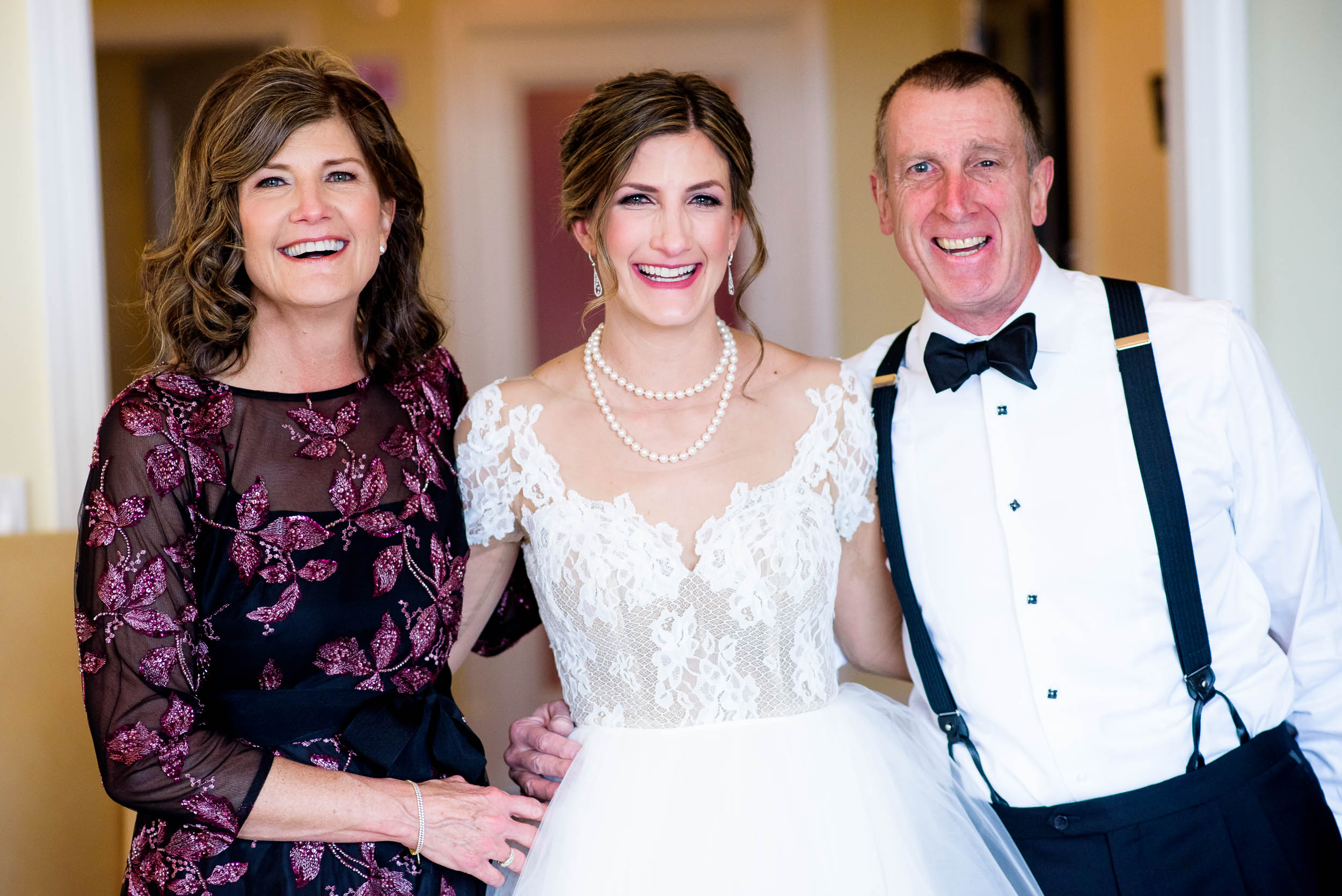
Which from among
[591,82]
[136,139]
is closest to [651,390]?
[591,82]

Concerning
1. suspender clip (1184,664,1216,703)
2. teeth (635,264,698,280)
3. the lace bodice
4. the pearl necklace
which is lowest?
suspender clip (1184,664,1216,703)

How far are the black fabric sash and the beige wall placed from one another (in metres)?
1.86

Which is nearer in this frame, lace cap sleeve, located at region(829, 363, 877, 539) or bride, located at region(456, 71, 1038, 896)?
A: bride, located at region(456, 71, 1038, 896)

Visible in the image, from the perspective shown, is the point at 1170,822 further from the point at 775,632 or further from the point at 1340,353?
the point at 1340,353

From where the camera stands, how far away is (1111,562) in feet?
6.13

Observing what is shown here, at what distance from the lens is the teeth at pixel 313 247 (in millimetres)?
1811

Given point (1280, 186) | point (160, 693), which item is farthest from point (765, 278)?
point (160, 693)

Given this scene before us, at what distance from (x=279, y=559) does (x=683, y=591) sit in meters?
0.60

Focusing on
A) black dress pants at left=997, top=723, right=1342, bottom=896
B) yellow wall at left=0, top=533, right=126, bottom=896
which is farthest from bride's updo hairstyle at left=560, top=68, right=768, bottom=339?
yellow wall at left=0, top=533, right=126, bottom=896

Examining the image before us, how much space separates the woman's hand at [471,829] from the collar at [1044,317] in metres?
1.00

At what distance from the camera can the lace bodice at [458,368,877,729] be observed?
188 cm

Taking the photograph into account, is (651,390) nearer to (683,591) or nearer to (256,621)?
(683,591)

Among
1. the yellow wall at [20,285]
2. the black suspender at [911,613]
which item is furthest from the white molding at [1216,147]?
the yellow wall at [20,285]

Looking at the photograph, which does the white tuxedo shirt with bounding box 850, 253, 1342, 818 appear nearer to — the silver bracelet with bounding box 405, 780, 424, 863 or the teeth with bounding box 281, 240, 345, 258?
the silver bracelet with bounding box 405, 780, 424, 863
